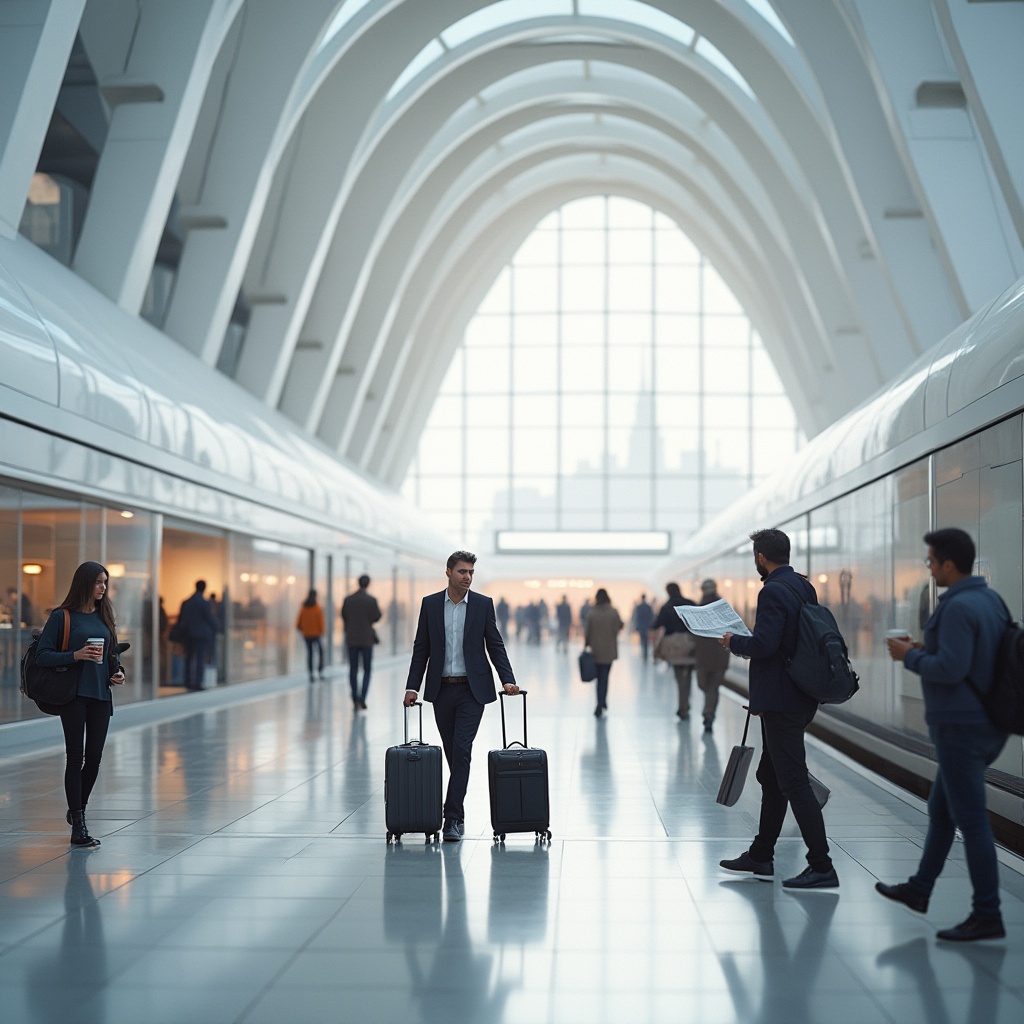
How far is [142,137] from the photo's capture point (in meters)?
15.5

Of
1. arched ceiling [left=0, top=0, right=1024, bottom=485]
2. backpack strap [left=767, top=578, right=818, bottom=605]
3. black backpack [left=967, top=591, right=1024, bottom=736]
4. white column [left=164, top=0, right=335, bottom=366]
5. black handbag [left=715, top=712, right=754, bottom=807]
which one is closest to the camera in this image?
black backpack [left=967, top=591, right=1024, bottom=736]

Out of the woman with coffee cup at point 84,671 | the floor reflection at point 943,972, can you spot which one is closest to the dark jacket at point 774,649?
the floor reflection at point 943,972

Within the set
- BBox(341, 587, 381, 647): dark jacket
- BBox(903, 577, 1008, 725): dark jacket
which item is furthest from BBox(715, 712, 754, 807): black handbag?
BBox(341, 587, 381, 647): dark jacket

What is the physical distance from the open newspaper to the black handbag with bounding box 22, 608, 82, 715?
3.35 metres

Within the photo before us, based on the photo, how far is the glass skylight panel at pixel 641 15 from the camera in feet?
88.7

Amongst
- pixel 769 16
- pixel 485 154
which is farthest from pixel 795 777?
pixel 485 154

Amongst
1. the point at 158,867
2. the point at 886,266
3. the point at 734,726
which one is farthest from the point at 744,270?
the point at 158,867

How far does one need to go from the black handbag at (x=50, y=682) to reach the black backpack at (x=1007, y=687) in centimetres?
466

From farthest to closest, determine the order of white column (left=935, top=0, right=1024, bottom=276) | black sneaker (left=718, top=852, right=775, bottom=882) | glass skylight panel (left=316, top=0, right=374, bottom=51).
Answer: glass skylight panel (left=316, top=0, right=374, bottom=51) → white column (left=935, top=0, right=1024, bottom=276) → black sneaker (left=718, top=852, right=775, bottom=882)

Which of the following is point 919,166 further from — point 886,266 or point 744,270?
point 744,270

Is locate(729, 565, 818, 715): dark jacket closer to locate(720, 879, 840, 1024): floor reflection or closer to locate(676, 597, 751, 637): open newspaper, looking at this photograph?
locate(676, 597, 751, 637): open newspaper

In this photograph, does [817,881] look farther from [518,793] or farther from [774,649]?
[518,793]

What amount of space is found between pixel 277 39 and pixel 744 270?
25.1m

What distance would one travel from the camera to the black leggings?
267 inches
